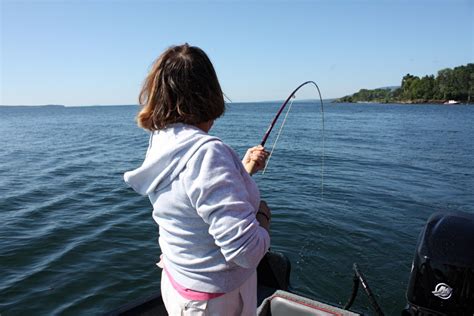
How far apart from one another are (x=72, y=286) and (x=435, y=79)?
136 meters

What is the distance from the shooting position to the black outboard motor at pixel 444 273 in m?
3.01

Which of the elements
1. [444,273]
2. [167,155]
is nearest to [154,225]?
[444,273]

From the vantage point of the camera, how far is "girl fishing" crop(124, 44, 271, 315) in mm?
1427

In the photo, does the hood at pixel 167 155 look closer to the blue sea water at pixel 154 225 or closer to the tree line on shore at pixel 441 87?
the blue sea water at pixel 154 225

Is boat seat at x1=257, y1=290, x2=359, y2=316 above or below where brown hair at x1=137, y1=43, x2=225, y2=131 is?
below

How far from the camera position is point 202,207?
143cm

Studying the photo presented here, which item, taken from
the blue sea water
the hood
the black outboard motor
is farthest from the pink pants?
the black outboard motor

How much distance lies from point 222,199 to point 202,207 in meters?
0.08

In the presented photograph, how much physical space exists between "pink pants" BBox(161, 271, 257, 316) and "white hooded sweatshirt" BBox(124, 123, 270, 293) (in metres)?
0.05

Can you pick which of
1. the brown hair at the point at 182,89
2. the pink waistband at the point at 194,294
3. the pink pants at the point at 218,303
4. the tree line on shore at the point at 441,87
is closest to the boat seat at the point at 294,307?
the pink pants at the point at 218,303

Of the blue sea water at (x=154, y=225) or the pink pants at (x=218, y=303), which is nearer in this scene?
the pink pants at (x=218, y=303)

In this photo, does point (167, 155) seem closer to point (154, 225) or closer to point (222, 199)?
point (222, 199)

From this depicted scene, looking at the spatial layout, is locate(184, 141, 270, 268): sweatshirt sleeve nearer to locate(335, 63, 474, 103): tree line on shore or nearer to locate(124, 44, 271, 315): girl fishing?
locate(124, 44, 271, 315): girl fishing

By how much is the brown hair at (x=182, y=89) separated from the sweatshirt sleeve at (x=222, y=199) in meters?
0.22
